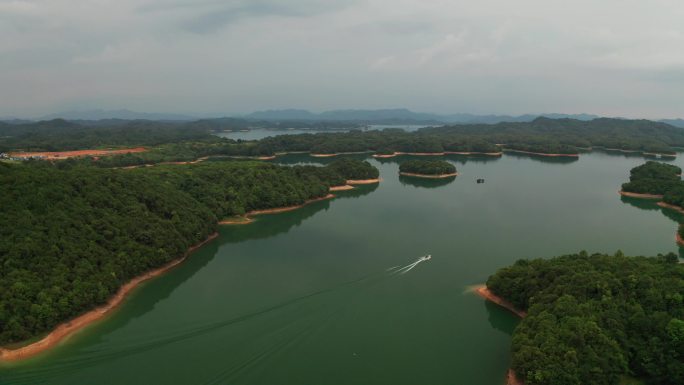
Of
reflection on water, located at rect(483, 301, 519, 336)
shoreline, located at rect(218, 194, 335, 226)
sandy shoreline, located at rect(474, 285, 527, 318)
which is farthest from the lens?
shoreline, located at rect(218, 194, 335, 226)

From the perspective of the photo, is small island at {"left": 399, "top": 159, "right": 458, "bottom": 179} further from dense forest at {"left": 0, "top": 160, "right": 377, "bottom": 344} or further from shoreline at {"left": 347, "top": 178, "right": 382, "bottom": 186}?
dense forest at {"left": 0, "top": 160, "right": 377, "bottom": 344}

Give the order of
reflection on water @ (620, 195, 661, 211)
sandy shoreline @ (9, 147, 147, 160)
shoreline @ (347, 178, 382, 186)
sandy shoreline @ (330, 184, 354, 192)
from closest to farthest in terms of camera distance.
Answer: reflection on water @ (620, 195, 661, 211) < sandy shoreline @ (330, 184, 354, 192) < shoreline @ (347, 178, 382, 186) < sandy shoreline @ (9, 147, 147, 160)

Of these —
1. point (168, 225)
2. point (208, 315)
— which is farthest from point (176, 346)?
point (168, 225)

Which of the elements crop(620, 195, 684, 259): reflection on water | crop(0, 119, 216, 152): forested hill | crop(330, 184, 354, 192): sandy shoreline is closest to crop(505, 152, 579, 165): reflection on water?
crop(620, 195, 684, 259): reflection on water

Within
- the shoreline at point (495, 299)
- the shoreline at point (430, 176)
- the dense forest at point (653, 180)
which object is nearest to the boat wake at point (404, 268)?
the shoreline at point (495, 299)

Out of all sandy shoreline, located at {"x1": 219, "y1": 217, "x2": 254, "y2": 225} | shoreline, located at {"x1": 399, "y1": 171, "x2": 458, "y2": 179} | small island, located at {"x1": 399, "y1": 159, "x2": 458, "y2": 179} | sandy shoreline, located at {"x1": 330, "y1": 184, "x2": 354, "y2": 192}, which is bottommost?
sandy shoreline, located at {"x1": 219, "y1": 217, "x2": 254, "y2": 225}

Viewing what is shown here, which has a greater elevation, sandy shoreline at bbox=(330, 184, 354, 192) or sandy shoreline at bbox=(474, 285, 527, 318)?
sandy shoreline at bbox=(330, 184, 354, 192)
